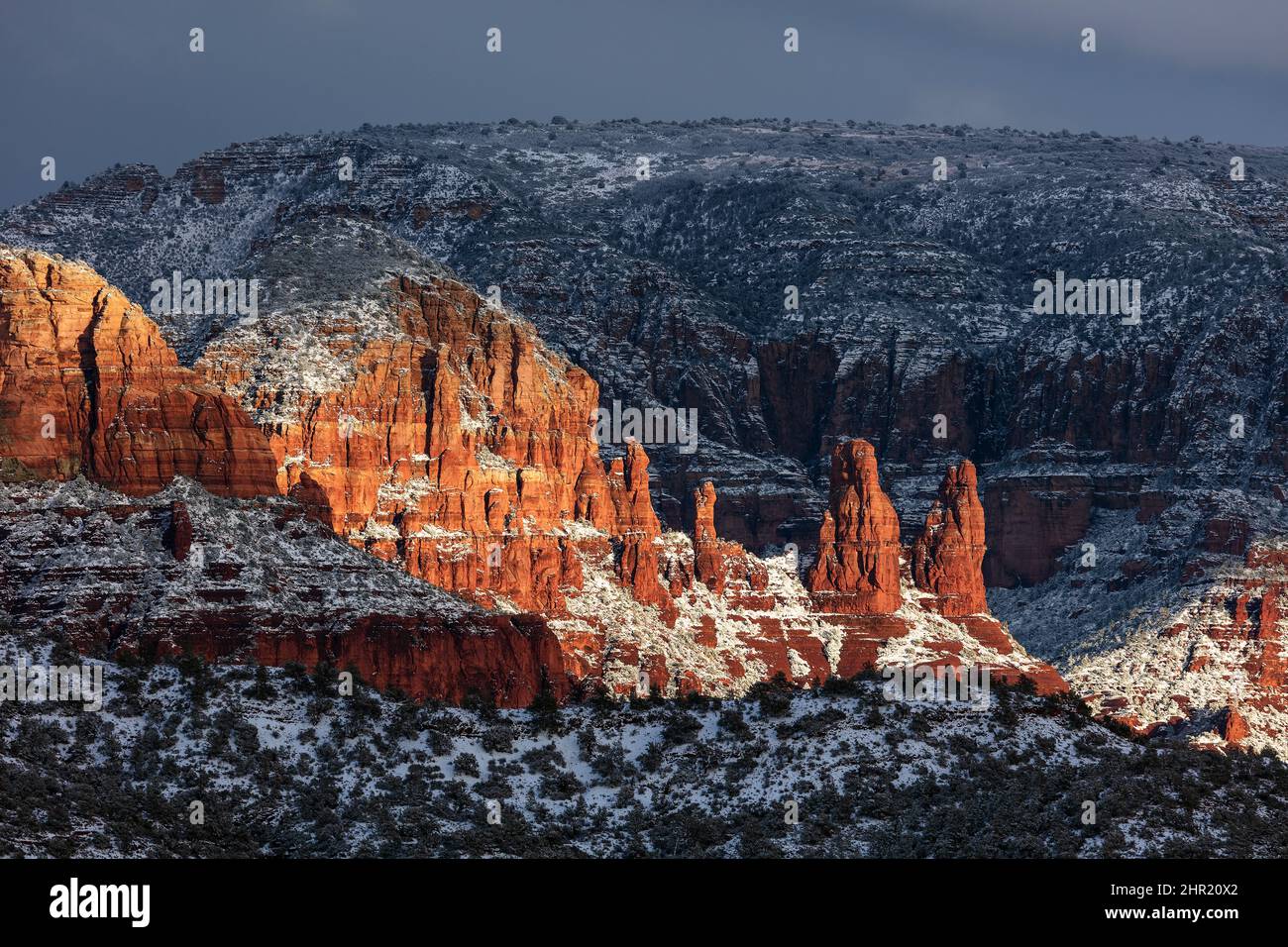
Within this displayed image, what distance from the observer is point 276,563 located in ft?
565

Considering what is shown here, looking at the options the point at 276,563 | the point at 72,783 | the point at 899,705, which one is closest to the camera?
the point at 72,783

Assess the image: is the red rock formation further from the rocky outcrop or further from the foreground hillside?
the foreground hillside

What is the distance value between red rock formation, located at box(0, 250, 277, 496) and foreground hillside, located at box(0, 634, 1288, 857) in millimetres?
57978

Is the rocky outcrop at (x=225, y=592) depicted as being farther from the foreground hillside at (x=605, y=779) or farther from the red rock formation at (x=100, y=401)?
the foreground hillside at (x=605, y=779)

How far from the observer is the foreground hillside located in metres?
100

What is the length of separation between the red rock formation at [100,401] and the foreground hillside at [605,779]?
57978mm

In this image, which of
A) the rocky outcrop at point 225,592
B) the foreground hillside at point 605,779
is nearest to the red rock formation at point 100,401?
the rocky outcrop at point 225,592

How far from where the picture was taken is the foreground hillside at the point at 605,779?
10019 centimetres

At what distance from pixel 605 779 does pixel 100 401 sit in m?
72.4

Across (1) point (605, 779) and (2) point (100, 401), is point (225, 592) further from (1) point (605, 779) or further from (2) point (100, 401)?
(1) point (605, 779)
